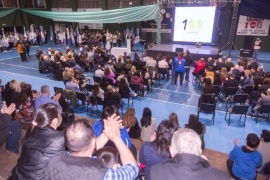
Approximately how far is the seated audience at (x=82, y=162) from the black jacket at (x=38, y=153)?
212 mm

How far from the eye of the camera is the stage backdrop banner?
14.8 m

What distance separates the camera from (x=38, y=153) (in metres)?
1.70

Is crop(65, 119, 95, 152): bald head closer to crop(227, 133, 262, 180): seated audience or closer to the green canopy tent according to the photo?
crop(227, 133, 262, 180): seated audience

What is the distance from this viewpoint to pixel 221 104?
24.5ft

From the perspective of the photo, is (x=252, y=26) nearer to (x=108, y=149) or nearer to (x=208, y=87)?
(x=208, y=87)

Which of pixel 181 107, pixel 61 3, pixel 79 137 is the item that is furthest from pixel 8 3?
pixel 79 137

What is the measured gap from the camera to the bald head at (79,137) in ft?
4.93

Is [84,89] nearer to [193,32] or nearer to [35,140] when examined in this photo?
[35,140]

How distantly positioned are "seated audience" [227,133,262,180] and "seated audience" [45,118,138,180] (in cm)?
211

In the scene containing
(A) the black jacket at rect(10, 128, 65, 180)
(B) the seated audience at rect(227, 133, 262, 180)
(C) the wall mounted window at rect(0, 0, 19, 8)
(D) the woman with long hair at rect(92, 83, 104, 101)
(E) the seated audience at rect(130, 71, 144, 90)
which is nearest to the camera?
(A) the black jacket at rect(10, 128, 65, 180)

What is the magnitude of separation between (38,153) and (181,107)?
19.8 ft

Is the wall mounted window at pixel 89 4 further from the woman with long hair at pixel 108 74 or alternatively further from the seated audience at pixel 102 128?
the seated audience at pixel 102 128

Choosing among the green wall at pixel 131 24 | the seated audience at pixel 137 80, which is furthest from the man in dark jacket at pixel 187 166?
the green wall at pixel 131 24

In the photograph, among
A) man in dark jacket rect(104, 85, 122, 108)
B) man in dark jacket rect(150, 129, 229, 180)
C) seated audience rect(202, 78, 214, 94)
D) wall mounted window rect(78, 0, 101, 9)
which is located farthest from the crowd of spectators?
wall mounted window rect(78, 0, 101, 9)
